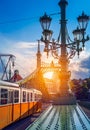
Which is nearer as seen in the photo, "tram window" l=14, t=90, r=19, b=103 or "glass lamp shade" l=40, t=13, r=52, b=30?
"tram window" l=14, t=90, r=19, b=103

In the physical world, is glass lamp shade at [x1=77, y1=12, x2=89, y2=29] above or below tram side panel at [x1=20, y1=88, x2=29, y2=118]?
above

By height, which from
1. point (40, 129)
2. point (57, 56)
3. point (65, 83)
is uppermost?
point (57, 56)

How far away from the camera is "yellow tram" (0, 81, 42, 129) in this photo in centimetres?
1521

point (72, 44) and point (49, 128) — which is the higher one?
point (72, 44)

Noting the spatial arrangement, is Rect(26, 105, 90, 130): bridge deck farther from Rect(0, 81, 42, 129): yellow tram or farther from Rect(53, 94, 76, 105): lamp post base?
Rect(53, 94, 76, 105): lamp post base

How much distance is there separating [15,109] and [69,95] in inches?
534

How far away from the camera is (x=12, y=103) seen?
57.8 ft

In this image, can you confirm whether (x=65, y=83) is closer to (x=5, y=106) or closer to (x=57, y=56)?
(x=57, y=56)

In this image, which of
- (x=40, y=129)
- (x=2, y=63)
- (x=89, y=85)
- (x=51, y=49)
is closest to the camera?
(x=40, y=129)

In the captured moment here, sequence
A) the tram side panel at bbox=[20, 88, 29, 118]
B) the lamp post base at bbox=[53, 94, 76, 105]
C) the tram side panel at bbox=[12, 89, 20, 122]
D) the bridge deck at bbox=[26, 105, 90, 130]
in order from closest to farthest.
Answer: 1. the bridge deck at bbox=[26, 105, 90, 130]
2. the tram side panel at bbox=[12, 89, 20, 122]
3. the tram side panel at bbox=[20, 88, 29, 118]
4. the lamp post base at bbox=[53, 94, 76, 105]

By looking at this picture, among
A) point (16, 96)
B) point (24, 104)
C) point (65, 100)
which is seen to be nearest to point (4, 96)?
point (16, 96)

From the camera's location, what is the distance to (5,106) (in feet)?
51.5

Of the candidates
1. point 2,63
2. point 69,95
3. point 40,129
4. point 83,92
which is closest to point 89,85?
point 83,92

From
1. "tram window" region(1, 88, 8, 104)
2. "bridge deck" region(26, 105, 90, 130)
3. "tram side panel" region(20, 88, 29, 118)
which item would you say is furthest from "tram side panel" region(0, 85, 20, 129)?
"tram side panel" region(20, 88, 29, 118)
